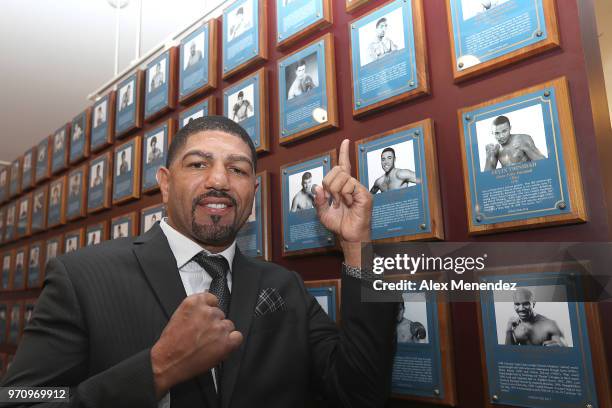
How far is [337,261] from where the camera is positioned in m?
1.85

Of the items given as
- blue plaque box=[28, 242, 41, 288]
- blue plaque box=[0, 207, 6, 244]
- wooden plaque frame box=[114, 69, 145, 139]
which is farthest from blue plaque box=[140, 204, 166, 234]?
blue plaque box=[0, 207, 6, 244]

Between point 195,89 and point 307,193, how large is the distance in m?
1.00

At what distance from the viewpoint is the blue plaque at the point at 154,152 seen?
106 inches

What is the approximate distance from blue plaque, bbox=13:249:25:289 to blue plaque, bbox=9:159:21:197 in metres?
0.63

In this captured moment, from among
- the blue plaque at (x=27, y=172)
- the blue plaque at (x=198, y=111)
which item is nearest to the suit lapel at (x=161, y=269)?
the blue plaque at (x=198, y=111)

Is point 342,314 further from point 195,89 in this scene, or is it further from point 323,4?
point 195,89

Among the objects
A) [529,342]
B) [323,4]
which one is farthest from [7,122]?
[529,342]

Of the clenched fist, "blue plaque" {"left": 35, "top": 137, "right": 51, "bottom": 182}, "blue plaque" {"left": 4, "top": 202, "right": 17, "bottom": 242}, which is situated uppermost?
"blue plaque" {"left": 35, "top": 137, "right": 51, "bottom": 182}

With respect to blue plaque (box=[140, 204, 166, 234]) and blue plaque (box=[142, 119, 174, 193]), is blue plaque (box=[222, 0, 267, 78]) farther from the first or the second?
blue plaque (box=[140, 204, 166, 234])

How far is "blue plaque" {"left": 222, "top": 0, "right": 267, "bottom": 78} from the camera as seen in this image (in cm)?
225

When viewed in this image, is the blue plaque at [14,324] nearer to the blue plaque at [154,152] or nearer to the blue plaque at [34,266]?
the blue plaque at [34,266]

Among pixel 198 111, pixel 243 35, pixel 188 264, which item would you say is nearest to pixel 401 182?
pixel 188 264

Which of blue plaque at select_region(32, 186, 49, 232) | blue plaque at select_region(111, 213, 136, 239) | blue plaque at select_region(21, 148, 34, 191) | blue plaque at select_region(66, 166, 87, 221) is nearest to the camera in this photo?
blue plaque at select_region(111, 213, 136, 239)

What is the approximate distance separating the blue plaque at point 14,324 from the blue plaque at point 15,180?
1.10 m
